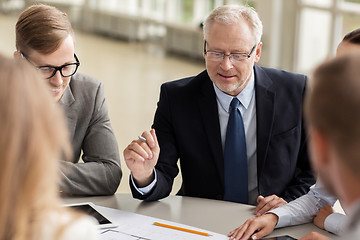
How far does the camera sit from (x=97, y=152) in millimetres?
2557

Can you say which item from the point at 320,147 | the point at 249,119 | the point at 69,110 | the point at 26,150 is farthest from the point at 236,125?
the point at 26,150

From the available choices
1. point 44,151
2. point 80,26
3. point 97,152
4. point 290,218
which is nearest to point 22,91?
point 44,151

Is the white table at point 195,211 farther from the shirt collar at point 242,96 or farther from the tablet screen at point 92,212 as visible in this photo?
the shirt collar at point 242,96

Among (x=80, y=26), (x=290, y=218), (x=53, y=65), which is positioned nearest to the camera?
(x=290, y=218)

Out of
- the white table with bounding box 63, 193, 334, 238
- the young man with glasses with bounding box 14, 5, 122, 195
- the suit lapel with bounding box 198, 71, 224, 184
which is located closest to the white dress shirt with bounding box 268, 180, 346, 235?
the white table with bounding box 63, 193, 334, 238

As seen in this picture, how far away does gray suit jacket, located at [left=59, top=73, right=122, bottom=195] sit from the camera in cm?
241

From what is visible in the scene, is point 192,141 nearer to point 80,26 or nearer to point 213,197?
point 213,197

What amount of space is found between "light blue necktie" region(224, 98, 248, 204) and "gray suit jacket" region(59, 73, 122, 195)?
465 millimetres

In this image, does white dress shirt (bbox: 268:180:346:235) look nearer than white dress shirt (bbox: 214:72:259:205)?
Yes

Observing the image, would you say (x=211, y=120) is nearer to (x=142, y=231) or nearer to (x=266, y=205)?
(x=266, y=205)

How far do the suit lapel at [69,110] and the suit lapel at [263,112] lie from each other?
0.80 m

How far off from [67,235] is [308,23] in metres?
7.07

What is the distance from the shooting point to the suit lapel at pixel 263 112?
8.37 feet

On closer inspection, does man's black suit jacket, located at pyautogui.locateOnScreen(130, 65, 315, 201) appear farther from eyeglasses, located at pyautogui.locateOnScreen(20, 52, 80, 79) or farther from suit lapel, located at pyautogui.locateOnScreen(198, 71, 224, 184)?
eyeglasses, located at pyautogui.locateOnScreen(20, 52, 80, 79)
